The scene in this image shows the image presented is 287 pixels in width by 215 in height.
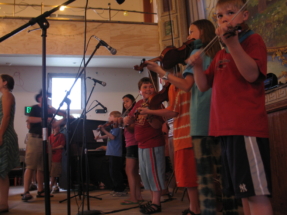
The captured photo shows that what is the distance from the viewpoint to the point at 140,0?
10523mm

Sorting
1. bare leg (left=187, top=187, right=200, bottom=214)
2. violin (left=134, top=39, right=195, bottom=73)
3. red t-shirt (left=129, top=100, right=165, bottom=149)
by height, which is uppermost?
violin (left=134, top=39, right=195, bottom=73)

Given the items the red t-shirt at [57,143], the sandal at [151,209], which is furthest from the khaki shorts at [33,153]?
the sandal at [151,209]

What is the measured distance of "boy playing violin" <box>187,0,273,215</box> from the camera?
114 centimetres

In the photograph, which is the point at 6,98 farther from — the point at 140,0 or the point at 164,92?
the point at 140,0

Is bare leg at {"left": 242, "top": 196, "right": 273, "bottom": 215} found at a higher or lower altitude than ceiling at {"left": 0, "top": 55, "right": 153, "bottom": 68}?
lower

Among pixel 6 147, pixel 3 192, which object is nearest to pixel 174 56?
pixel 6 147

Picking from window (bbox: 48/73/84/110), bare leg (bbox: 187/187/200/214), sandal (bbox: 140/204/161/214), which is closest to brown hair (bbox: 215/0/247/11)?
bare leg (bbox: 187/187/200/214)

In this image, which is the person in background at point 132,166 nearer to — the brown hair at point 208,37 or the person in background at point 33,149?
the person in background at point 33,149

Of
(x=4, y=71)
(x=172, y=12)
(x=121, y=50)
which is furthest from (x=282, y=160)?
(x=4, y=71)

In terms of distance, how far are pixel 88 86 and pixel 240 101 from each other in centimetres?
864

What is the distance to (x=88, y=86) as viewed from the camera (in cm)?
955

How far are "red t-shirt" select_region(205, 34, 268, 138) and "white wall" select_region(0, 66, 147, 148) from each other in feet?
27.4

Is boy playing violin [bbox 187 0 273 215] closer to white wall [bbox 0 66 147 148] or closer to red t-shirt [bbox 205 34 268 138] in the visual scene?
red t-shirt [bbox 205 34 268 138]

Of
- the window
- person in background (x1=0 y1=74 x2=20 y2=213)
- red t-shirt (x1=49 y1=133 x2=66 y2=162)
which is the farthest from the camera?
the window
